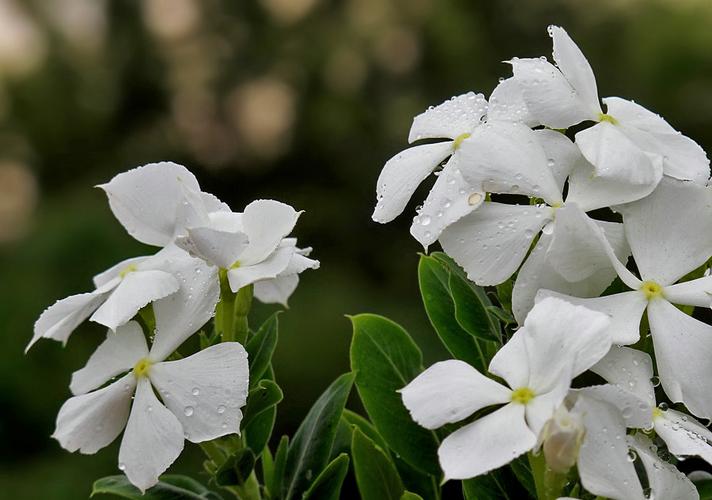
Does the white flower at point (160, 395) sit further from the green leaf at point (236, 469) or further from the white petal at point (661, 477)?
the white petal at point (661, 477)

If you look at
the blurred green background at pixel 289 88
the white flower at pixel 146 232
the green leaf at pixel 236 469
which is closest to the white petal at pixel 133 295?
the white flower at pixel 146 232

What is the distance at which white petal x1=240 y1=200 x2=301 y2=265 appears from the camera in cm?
50

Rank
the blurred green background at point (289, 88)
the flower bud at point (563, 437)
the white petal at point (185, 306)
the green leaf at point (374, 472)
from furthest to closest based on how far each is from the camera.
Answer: the blurred green background at point (289, 88), the green leaf at point (374, 472), the white petal at point (185, 306), the flower bud at point (563, 437)

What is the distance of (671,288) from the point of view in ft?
1.48

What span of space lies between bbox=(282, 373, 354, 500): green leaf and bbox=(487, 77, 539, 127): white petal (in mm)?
198

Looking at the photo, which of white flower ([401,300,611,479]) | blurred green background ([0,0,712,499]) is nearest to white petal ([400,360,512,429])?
white flower ([401,300,611,479])

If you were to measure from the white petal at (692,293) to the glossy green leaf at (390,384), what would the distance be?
0.64ft

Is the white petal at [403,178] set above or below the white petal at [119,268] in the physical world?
above

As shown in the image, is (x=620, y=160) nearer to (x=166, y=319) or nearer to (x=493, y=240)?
(x=493, y=240)

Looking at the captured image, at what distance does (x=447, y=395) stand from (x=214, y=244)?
5.6 inches

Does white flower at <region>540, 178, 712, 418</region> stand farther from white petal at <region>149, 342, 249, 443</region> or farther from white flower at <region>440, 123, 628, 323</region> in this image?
white petal at <region>149, 342, 249, 443</region>

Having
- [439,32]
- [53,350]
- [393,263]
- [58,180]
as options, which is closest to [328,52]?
[439,32]

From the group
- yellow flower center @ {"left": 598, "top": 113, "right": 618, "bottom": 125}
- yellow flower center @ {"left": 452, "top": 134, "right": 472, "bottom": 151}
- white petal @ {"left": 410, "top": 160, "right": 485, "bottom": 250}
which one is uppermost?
yellow flower center @ {"left": 598, "top": 113, "right": 618, "bottom": 125}

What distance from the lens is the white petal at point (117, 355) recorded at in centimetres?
50
